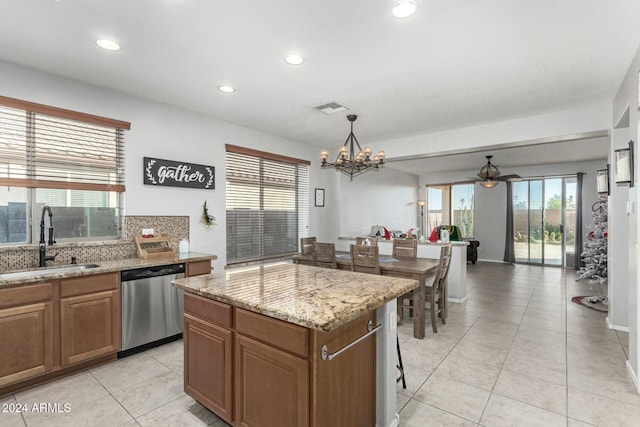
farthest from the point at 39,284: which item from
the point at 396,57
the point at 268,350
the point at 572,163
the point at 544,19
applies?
the point at 572,163

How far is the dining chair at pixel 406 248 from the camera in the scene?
15.1 ft

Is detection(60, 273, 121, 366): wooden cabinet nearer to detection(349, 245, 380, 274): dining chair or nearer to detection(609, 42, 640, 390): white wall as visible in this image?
detection(349, 245, 380, 274): dining chair

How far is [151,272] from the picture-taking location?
3.16m

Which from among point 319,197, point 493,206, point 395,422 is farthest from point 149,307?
point 493,206

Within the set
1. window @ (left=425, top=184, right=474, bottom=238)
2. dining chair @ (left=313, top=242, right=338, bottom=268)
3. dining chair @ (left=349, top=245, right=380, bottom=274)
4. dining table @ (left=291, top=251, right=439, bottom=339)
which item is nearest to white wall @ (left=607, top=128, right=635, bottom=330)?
dining table @ (left=291, top=251, right=439, bottom=339)

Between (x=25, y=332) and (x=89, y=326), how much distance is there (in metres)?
0.42

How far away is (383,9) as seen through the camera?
2.01m

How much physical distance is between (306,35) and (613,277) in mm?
4207

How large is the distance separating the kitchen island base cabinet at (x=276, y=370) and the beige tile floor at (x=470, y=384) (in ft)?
1.42

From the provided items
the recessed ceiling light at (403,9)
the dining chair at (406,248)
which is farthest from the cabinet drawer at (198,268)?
the recessed ceiling light at (403,9)

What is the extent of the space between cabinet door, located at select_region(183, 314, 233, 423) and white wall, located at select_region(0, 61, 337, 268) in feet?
6.65

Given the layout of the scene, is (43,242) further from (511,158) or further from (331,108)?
(511,158)

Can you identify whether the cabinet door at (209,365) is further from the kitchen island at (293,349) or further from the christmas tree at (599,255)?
the christmas tree at (599,255)

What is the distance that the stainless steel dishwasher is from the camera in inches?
118
